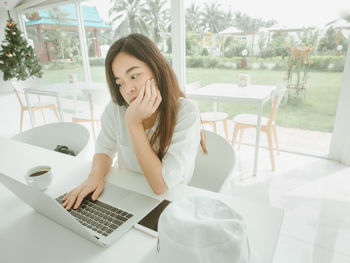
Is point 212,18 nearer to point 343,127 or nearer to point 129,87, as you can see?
point 343,127

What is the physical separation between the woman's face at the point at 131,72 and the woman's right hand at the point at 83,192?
1.17 feet

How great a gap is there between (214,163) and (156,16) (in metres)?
2.86

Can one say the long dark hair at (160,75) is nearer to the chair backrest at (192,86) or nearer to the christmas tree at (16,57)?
the chair backrest at (192,86)

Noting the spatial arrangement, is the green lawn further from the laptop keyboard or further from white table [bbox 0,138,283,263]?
the laptop keyboard

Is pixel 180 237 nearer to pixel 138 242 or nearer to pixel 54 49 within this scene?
pixel 138 242

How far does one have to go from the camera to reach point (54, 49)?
5035mm

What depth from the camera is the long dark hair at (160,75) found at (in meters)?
0.94

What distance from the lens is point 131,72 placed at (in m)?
0.94

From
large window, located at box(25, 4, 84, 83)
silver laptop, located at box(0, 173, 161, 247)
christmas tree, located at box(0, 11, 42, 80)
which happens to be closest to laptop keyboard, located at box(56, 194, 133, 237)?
silver laptop, located at box(0, 173, 161, 247)

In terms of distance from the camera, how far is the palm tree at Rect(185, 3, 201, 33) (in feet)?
9.84

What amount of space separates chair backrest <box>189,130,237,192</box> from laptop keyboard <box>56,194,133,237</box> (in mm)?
463

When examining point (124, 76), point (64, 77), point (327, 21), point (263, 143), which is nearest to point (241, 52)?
point (327, 21)

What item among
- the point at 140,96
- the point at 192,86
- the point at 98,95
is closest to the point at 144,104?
the point at 140,96

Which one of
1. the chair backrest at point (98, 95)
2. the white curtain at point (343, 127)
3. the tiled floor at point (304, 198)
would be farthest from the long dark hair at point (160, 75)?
the white curtain at point (343, 127)
